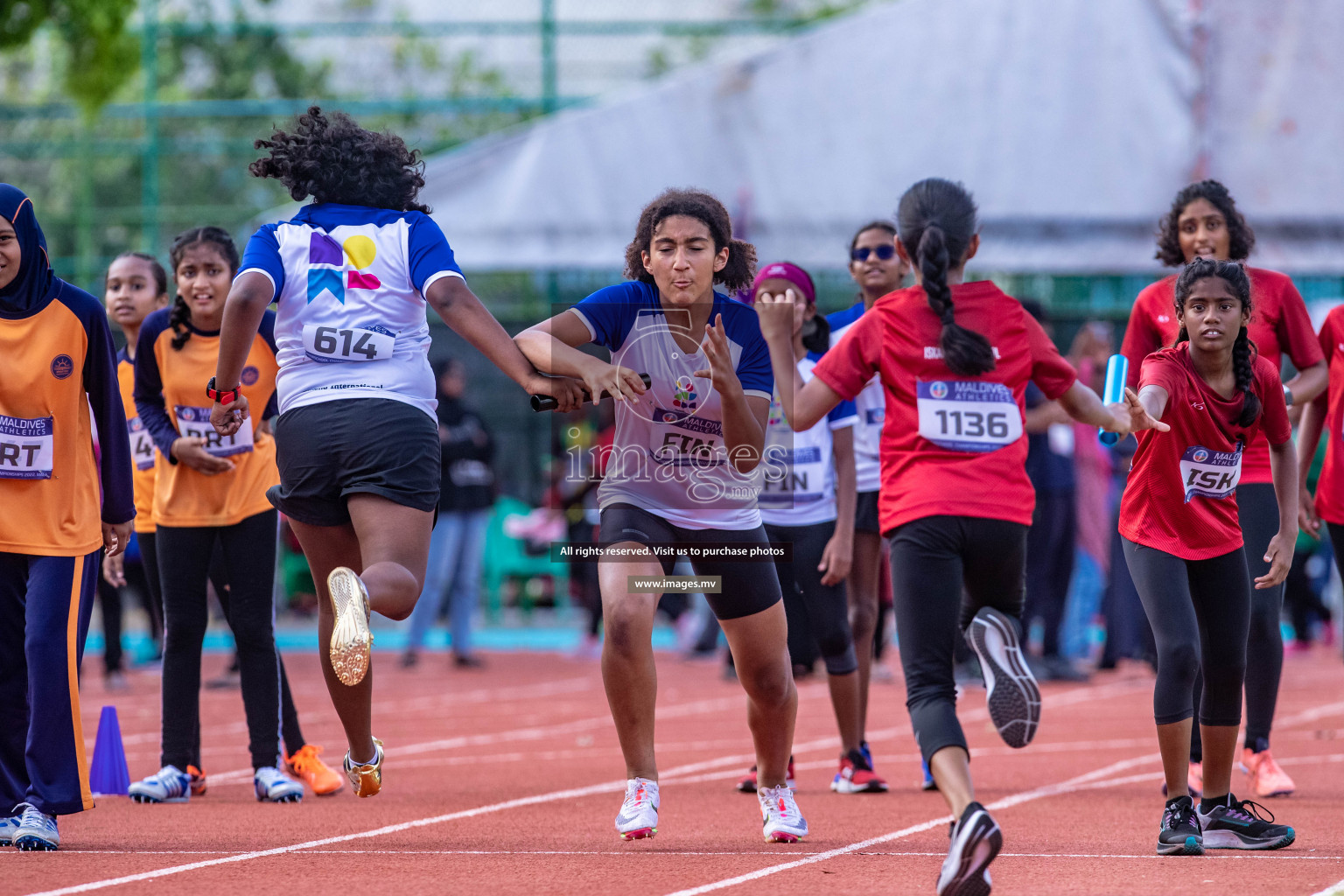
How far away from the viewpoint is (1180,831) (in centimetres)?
502

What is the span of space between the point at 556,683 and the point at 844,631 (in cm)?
631

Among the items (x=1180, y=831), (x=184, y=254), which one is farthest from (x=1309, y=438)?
(x=184, y=254)

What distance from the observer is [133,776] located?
7.44 metres

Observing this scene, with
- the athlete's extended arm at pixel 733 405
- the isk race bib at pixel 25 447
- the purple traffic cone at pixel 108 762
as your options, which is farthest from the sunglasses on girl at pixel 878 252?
the purple traffic cone at pixel 108 762

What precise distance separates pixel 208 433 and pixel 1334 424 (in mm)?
4873

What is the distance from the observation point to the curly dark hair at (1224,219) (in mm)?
6414

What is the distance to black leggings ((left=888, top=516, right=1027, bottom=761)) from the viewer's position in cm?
448

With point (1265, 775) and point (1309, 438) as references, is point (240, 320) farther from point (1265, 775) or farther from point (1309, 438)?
point (1309, 438)

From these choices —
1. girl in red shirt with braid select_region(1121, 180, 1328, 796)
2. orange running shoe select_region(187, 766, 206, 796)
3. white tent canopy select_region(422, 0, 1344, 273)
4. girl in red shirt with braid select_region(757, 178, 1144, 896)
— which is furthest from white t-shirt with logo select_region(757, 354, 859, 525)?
white tent canopy select_region(422, 0, 1344, 273)

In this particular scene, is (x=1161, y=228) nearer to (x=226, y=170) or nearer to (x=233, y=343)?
(x=233, y=343)

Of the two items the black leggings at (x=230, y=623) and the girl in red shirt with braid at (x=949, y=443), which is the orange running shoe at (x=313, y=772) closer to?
the black leggings at (x=230, y=623)

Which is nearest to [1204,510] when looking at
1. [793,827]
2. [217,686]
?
[793,827]

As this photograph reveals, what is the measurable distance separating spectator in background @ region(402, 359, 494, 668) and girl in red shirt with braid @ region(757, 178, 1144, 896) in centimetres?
890

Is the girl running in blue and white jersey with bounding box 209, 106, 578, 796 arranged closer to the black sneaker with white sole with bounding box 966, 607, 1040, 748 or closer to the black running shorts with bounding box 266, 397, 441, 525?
the black running shorts with bounding box 266, 397, 441, 525
